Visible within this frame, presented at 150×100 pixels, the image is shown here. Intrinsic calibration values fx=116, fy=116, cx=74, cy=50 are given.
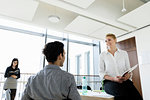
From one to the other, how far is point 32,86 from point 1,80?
137 inches

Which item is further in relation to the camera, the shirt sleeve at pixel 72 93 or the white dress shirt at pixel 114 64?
the white dress shirt at pixel 114 64

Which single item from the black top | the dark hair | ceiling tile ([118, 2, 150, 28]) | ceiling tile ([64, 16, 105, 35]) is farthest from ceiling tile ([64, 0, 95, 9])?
the black top

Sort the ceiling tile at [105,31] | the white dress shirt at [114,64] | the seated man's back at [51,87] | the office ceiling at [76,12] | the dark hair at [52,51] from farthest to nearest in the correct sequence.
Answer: the ceiling tile at [105,31]
the office ceiling at [76,12]
the white dress shirt at [114,64]
the dark hair at [52,51]
the seated man's back at [51,87]

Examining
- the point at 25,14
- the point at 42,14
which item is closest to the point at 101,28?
the point at 42,14

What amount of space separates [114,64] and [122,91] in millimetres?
360

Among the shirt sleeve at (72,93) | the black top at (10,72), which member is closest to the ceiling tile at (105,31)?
the black top at (10,72)

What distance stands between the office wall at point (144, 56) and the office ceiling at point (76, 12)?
1.27 ft

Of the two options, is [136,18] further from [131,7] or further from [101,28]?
[101,28]

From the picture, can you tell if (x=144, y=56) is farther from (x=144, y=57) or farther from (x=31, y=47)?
(x=31, y=47)

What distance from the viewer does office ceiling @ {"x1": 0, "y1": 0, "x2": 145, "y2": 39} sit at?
224 cm

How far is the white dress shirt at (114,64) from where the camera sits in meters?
1.42

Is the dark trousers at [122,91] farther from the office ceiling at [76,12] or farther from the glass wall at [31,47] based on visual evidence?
the glass wall at [31,47]

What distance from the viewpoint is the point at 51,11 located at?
9.94 feet

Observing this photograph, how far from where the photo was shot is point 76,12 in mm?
2500
